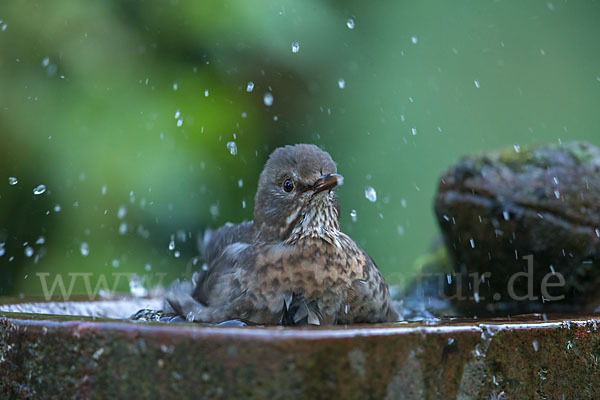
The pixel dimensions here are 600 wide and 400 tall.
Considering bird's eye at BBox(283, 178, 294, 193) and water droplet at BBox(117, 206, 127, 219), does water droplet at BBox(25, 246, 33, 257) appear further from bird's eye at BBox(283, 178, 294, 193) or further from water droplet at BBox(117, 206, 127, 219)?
bird's eye at BBox(283, 178, 294, 193)

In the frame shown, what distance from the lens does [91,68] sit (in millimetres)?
4305

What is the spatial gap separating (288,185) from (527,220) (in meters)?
1.27

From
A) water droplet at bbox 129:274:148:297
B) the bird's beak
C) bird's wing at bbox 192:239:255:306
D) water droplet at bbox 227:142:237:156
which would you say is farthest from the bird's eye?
water droplet at bbox 129:274:148:297

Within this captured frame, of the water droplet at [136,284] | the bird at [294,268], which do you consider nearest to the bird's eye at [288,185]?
the bird at [294,268]

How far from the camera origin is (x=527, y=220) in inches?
131

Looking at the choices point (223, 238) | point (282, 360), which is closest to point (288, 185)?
point (223, 238)

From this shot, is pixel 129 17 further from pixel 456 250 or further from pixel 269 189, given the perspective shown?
pixel 456 250

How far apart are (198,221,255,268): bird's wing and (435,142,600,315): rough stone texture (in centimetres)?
112

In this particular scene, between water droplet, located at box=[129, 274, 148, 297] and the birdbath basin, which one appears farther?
water droplet, located at box=[129, 274, 148, 297]

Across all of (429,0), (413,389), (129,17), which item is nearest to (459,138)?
(429,0)

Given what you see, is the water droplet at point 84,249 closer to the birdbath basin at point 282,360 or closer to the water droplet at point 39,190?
the water droplet at point 39,190

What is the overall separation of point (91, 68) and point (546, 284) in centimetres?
305

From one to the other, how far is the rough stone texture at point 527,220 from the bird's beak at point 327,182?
1.08 metres

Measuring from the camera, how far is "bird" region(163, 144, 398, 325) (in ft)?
8.34
